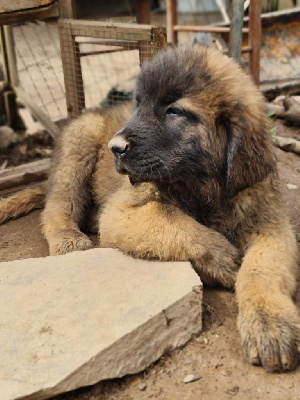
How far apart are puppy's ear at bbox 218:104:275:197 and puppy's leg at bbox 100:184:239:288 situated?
36 cm

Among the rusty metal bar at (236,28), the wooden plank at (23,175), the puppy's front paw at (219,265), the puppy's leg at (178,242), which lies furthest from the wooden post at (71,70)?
the puppy's front paw at (219,265)

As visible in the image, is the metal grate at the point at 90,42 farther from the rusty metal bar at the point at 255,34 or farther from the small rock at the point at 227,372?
the small rock at the point at 227,372

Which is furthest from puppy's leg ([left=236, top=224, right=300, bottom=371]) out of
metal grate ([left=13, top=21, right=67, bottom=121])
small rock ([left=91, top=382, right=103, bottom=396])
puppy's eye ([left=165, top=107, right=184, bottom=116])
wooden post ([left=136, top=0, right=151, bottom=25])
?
metal grate ([left=13, top=21, right=67, bottom=121])

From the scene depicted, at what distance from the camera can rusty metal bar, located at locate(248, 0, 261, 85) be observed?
22.2ft

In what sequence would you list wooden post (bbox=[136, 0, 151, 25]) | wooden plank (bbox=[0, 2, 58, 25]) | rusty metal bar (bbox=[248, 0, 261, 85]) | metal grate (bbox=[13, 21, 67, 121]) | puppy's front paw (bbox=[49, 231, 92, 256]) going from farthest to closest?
1. metal grate (bbox=[13, 21, 67, 121])
2. wooden post (bbox=[136, 0, 151, 25])
3. rusty metal bar (bbox=[248, 0, 261, 85])
4. wooden plank (bbox=[0, 2, 58, 25])
5. puppy's front paw (bbox=[49, 231, 92, 256])

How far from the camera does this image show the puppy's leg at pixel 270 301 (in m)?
2.94

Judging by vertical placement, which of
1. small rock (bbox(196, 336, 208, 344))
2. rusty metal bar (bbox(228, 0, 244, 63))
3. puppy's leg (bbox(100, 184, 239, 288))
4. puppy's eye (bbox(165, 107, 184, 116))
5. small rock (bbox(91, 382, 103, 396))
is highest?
rusty metal bar (bbox(228, 0, 244, 63))

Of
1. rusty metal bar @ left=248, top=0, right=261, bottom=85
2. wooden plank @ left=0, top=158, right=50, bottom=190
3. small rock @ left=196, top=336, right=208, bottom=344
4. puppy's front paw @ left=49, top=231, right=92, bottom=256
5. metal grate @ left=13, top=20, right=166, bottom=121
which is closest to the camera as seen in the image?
small rock @ left=196, top=336, right=208, bottom=344

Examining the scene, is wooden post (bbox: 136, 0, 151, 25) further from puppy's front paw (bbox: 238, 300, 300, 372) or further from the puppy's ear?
puppy's front paw (bbox: 238, 300, 300, 372)

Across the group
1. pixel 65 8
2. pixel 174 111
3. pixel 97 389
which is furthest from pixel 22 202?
pixel 97 389

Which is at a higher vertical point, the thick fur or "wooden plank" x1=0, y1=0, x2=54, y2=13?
"wooden plank" x1=0, y1=0, x2=54, y2=13

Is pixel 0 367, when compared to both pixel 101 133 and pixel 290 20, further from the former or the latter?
pixel 290 20

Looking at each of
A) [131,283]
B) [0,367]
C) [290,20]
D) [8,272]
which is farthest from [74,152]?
[290,20]

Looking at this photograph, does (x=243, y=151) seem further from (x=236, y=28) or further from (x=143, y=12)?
(x=143, y=12)
